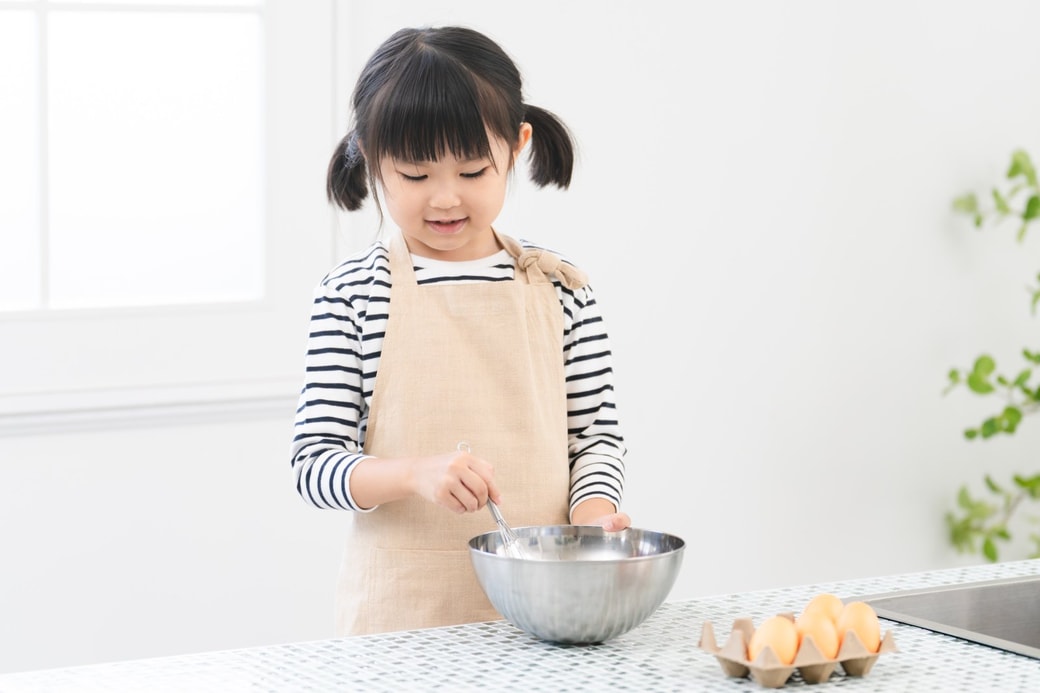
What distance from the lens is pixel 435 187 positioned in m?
1.33

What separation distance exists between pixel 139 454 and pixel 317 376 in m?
0.92

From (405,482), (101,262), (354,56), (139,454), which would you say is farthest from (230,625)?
(405,482)

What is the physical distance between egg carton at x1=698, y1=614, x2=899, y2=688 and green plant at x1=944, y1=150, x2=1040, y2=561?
71.9 inches

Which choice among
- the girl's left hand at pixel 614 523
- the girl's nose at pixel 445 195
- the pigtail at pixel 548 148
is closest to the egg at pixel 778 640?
the girl's left hand at pixel 614 523

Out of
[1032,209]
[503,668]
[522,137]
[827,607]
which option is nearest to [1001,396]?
[1032,209]

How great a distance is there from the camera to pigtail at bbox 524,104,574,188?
150 centimetres

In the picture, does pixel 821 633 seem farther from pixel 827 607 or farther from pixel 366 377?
pixel 366 377

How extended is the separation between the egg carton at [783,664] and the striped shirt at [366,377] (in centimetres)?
46

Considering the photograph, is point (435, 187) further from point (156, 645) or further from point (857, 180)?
point (857, 180)

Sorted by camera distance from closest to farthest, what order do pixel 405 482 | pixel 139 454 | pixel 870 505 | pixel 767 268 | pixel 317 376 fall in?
pixel 405 482 < pixel 317 376 < pixel 139 454 < pixel 767 268 < pixel 870 505

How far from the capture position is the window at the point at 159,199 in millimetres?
2148

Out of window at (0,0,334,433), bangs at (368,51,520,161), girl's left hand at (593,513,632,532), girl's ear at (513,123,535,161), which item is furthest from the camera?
window at (0,0,334,433)

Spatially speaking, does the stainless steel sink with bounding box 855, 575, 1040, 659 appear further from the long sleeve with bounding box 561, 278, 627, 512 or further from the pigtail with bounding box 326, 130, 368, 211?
the pigtail with bounding box 326, 130, 368, 211

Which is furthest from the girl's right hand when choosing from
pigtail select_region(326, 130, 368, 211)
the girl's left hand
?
pigtail select_region(326, 130, 368, 211)
